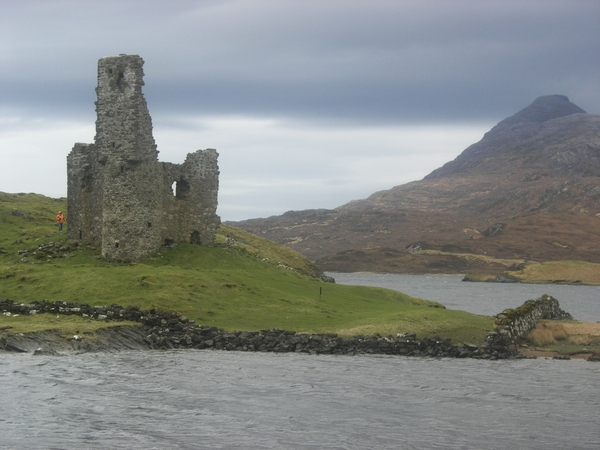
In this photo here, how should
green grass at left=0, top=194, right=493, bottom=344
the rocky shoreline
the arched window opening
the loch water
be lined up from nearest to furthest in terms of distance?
1. the loch water
2. the rocky shoreline
3. green grass at left=0, top=194, right=493, bottom=344
4. the arched window opening

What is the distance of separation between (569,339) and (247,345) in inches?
692

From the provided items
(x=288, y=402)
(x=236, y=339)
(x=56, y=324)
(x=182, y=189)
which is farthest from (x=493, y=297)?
(x=288, y=402)

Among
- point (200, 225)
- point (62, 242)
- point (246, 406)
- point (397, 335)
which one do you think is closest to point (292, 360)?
point (397, 335)

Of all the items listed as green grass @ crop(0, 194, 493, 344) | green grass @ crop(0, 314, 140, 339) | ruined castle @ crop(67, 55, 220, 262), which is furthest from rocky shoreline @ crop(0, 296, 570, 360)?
ruined castle @ crop(67, 55, 220, 262)

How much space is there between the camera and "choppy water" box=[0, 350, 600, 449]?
2200cm

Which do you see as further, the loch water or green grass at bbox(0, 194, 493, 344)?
green grass at bbox(0, 194, 493, 344)

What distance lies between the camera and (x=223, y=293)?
4359cm

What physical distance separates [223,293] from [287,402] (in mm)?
17713

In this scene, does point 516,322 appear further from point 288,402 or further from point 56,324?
point 56,324

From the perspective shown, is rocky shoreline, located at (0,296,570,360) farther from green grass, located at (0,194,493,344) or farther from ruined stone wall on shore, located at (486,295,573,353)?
green grass, located at (0,194,493,344)

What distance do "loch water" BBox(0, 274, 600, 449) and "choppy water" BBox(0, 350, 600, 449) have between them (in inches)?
1.7

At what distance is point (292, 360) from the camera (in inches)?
1350

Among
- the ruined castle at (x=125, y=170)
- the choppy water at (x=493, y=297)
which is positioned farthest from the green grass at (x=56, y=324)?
the choppy water at (x=493, y=297)

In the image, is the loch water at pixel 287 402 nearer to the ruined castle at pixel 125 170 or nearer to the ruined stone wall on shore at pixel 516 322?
the ruined stone wall on shore at pixel 516 322
